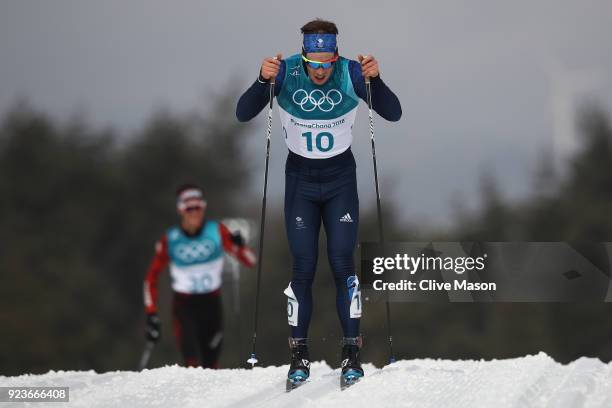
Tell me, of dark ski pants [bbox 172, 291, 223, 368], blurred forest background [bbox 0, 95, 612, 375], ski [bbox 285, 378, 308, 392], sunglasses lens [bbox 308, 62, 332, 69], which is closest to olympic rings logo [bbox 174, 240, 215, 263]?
dark ski pants [bbox 172, 291, 223, 368]

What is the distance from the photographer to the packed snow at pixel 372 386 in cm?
574

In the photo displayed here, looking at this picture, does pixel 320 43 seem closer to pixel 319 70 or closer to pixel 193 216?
pixel 319 70

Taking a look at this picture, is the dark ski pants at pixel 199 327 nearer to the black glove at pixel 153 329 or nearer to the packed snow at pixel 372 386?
the black glove at pixel 153 329

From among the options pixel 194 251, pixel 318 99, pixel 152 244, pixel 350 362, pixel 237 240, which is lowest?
pixel 350 362

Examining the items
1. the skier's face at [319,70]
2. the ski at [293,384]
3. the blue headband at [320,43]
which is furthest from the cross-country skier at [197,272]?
the blue headband at [320,43]

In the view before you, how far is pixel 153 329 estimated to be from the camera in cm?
→ 981

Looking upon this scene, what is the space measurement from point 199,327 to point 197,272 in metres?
0.62

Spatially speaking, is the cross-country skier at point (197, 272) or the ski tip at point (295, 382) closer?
the ski tip at point (295, 382)

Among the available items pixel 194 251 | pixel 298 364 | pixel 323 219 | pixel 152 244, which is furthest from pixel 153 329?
pixel 152 244

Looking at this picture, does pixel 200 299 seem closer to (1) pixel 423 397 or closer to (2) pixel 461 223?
(1) pixel 423 397

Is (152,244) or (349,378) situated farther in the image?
(152,244)

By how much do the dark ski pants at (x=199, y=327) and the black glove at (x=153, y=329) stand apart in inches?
14.7

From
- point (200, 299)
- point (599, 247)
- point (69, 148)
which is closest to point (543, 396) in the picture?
point (599, 247)

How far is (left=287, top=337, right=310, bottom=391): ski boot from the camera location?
643 centimetres
